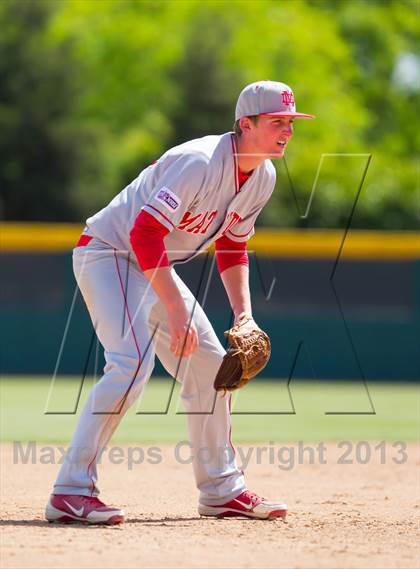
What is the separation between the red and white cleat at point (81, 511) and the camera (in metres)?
4.73

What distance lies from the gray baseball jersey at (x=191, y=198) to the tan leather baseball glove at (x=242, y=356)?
1.35 feet

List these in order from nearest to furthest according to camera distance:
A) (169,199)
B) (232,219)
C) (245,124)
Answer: (169,199) → (245,124) → (232,219)

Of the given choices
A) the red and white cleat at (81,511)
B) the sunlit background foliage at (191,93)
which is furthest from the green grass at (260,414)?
the sunlit background foliage at (191,93)

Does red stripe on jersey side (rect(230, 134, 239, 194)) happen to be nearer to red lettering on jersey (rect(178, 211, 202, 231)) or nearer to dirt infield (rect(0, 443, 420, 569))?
red lettering on jersey (rect(178, 211, 202, 231))

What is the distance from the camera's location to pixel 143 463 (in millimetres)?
7504

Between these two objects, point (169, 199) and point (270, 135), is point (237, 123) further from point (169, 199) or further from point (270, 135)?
point (169, 199)

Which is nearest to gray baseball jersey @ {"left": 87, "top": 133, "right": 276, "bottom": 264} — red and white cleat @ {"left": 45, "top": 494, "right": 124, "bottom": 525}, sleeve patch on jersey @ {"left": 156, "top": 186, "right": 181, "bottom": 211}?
sleeve patch on jersey @ {"left": 156, "top": 186, "right": 181, "bottom": 211}

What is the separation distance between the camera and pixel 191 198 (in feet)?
15.5

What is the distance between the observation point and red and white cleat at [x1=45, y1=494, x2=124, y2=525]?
15.5ft

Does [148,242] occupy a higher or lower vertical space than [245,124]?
lower

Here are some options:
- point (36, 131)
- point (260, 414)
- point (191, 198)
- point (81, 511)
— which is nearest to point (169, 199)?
point (191, 198)

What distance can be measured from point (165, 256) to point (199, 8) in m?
34.8

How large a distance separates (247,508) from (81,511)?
81 centimetres

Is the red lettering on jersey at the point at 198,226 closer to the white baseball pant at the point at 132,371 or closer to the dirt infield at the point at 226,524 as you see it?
the white baseball pant at the point at 132,371
